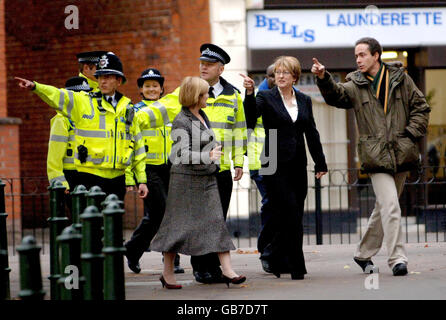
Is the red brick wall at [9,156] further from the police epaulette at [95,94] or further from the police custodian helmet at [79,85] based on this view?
the police epaulette at [95,94]

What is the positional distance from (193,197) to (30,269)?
10.5 feet

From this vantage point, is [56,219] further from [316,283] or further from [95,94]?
[316,283]

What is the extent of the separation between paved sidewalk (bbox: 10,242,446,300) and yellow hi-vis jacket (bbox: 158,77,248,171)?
44.7 inches

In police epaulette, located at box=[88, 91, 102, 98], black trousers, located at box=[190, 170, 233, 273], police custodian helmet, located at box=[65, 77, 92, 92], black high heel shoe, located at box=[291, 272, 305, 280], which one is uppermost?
police custodian helmet, located at box=[65, 77, 92, 92]

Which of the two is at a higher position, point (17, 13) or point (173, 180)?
point (17, 13)

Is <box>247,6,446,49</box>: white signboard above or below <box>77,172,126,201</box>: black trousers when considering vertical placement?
above

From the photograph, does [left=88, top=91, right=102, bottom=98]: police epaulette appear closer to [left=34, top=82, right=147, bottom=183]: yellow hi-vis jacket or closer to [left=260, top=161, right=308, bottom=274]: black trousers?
[left=34, top=82, right=147, bottom=183]: yellow hi-vis jacket

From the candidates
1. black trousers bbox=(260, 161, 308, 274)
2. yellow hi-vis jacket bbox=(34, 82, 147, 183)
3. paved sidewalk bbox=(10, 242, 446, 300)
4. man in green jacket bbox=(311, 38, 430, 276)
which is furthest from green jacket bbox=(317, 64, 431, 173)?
yellow hi-vis jacket bbox=(34, 82, 147, 183)

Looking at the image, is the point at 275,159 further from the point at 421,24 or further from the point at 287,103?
the point at 421,24

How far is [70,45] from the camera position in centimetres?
1608

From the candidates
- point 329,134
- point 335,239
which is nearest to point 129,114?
point 335,239

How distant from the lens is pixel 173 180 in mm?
7605

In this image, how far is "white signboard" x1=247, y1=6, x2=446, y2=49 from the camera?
47.7 ft
